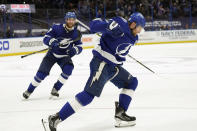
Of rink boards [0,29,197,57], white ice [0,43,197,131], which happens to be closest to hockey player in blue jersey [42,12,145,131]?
white ice [0,43,197,131]

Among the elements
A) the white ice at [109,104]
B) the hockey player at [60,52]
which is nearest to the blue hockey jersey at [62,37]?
the hockey player at [60,52]

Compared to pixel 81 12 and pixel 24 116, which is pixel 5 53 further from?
pixel 24 116

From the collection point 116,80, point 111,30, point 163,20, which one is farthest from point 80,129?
point 163,20

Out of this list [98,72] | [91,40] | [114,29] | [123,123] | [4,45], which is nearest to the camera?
[114,29]

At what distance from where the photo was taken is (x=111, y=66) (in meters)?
2.98

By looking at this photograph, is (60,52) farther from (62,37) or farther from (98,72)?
(98,72)

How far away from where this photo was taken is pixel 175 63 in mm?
7914

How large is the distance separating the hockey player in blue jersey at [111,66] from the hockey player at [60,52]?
1524 millimetres

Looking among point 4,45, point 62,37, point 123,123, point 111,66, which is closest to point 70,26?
point 62,37

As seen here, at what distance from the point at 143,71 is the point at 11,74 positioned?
270 centimetres

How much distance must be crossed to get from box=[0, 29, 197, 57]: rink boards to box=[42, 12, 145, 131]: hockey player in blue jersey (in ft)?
24.5

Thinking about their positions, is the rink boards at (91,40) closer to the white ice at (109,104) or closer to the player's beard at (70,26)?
the white ice at (109,104)

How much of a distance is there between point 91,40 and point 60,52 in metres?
9.04

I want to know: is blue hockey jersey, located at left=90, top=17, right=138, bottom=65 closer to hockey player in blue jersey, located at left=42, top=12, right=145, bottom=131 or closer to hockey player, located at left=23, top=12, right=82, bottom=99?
hockey player in blue jersey, located at left=42, top=12, right=145, bottom=131
